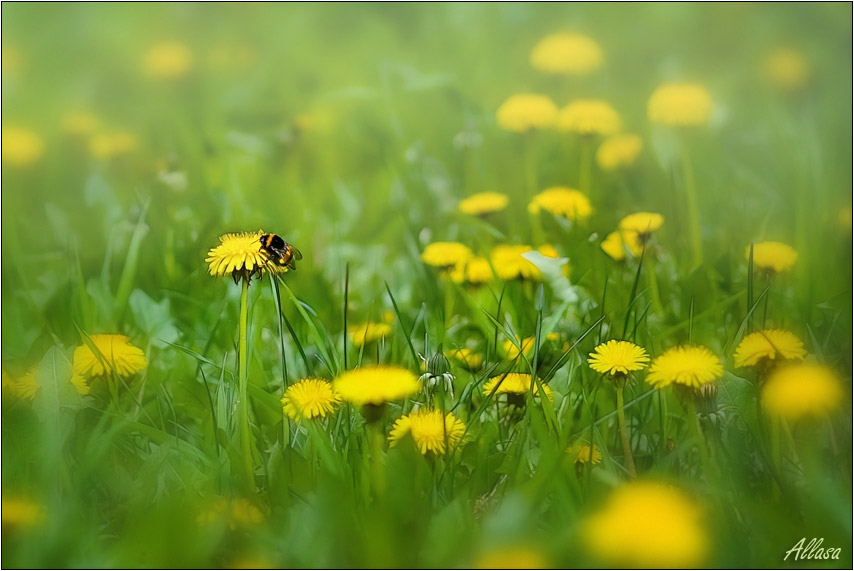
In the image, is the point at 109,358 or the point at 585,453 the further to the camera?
the point at 109,358

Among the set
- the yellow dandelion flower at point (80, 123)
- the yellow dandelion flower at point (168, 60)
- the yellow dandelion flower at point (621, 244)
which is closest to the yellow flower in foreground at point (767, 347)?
the yellow dandelion flower at point (621, 244)

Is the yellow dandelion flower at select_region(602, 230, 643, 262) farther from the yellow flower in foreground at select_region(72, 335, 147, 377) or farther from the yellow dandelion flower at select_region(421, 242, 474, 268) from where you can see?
the yellow flower in foreground at select_region(72, 335, 147, 377)

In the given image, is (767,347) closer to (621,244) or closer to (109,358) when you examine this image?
(621,244)

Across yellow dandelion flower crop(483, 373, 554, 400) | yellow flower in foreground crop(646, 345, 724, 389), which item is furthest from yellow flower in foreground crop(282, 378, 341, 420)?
yellow flower in foreground crop(646, 345, 724, 389)

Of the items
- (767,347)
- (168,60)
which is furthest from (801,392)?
(168,60)

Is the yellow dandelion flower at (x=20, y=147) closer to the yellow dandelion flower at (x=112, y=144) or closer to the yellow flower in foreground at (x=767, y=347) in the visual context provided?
the yellow dandelion flower at (x=112, y=144)
